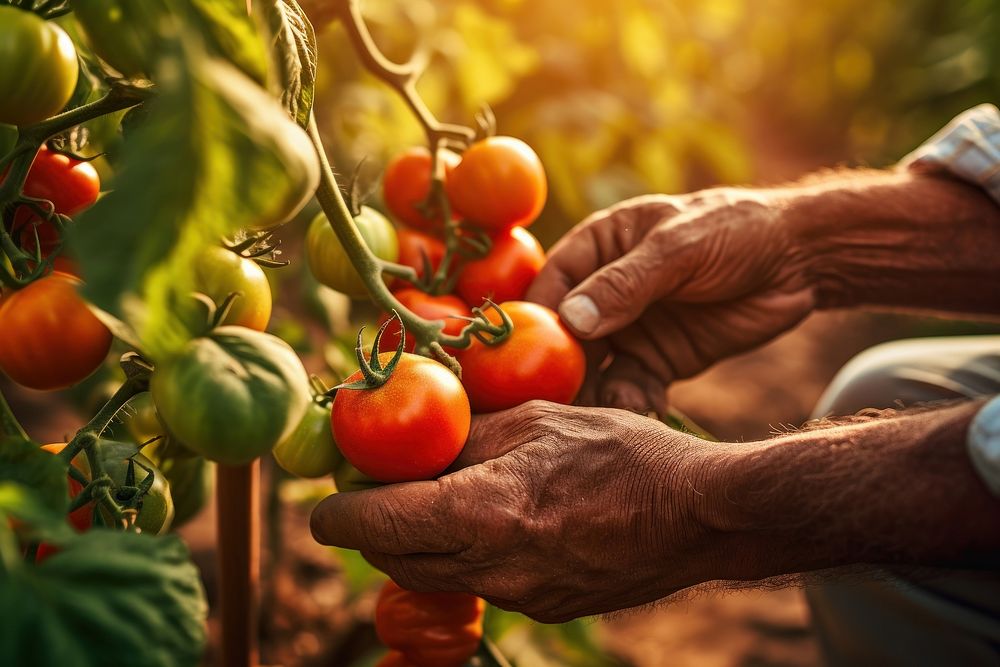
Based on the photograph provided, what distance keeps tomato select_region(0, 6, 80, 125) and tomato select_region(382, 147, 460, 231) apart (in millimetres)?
527

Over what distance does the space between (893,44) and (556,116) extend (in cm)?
412

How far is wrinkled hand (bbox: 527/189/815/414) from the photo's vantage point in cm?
129

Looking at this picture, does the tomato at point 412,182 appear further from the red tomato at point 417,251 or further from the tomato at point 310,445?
the tomato at point 310,445

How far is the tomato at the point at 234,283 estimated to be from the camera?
81cm

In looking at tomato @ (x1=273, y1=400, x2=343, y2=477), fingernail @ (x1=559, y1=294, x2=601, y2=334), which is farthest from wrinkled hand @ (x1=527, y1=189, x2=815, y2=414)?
tomato @ (x1=273, y1=400, x2=343, y2=477)

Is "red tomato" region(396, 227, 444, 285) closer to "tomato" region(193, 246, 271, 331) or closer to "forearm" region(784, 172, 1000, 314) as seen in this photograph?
"tomato" region(193, 246, 271, 331)

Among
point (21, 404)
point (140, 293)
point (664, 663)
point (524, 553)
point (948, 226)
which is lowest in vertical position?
point (664, 663)

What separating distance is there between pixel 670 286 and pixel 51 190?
89cm

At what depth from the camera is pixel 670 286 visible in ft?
4.53

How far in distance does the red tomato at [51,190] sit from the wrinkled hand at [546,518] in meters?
0.43

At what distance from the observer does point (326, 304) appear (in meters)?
1.62

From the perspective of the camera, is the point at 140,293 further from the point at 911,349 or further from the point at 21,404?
the point at 21,404

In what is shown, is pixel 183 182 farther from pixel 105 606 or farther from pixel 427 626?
pixel 427 626

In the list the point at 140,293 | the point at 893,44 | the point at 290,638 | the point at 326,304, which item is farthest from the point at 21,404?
the point at 893,44
